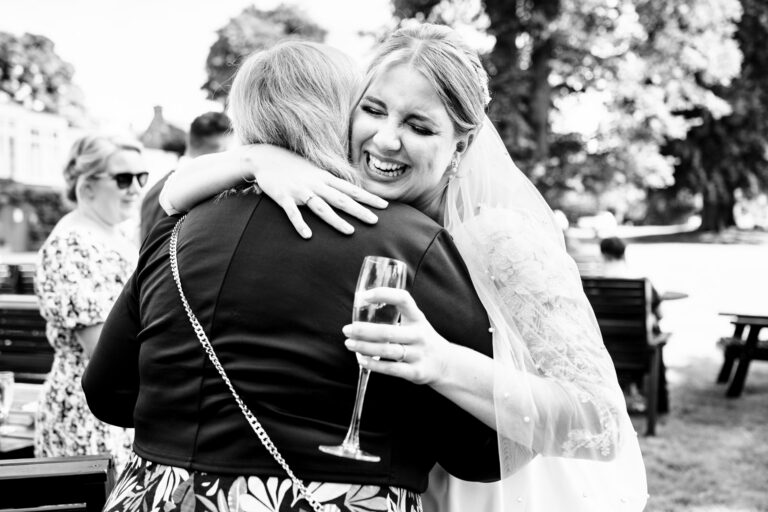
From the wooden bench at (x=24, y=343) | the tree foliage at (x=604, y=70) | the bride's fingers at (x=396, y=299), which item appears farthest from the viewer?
the tree foliage at (x=604, y=70)

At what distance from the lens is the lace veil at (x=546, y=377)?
Result: 160 centimetres

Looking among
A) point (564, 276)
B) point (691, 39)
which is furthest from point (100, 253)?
point (691, 39)

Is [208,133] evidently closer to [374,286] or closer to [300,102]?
[300,102]

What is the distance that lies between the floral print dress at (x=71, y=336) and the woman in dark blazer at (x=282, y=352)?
1.77 metres

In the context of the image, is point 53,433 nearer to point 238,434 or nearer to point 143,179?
point 143,179

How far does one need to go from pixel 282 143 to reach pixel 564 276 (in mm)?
735

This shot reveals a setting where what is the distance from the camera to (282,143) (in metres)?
1.66

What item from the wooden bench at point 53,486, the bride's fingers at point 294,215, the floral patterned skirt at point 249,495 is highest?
the bride's fingers at point 294,215

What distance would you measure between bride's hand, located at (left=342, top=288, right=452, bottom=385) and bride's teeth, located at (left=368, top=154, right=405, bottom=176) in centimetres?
61

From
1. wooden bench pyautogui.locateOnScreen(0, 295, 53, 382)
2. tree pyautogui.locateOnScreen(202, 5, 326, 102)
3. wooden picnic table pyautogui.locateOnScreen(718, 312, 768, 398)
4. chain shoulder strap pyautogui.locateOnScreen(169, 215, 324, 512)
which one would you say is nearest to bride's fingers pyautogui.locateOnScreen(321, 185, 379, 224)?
chain shoulder strap pyautogui.locateOnScreen(169, 215, 324, 512)

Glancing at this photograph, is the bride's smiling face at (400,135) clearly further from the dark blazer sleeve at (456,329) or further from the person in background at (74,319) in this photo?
the person in background at (74,319)

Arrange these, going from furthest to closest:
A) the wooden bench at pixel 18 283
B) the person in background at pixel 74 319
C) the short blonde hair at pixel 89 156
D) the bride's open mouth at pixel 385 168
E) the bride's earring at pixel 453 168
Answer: the wooden bench at pixel 18 283, the short blonde hair at pixel 89 156, the person in background at pixel 74 319, the bride's earring at pixel 453 168, the bride's open mouth at pixel 385 168

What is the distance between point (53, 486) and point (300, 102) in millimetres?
1301

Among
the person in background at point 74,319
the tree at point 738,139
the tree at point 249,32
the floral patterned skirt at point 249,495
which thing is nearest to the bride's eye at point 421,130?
the floral patterned skirt at point 249,495
